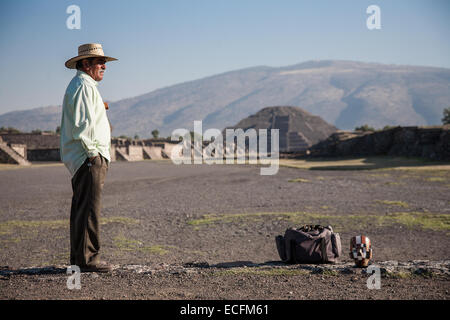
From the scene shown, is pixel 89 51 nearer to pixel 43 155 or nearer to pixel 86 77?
pixel 86 77

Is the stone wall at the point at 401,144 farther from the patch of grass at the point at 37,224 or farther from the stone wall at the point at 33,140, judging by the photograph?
the stone wall at the point at 33,140

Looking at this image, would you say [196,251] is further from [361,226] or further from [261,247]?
[361,226]

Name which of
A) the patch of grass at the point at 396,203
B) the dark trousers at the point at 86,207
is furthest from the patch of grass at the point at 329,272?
the patch of grass at the point at 396,203

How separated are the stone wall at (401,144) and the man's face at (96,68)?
30.9 metres

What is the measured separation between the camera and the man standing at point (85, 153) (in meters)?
4.56

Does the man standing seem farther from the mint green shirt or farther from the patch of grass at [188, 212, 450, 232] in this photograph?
the patch of grass at [188, 212, 450, 232]

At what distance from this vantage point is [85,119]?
4570 mm

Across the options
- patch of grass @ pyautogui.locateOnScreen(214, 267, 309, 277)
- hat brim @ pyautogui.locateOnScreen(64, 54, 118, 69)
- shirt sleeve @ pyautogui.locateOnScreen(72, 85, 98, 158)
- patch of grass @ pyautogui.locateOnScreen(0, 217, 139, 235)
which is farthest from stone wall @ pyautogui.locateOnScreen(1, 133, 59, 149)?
patch of grass @ pyautogui.locateOnScreen(214, 267, 309, 277)

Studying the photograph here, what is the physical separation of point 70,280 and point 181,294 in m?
1.22

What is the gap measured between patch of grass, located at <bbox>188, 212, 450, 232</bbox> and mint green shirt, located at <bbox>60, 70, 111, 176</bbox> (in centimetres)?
485

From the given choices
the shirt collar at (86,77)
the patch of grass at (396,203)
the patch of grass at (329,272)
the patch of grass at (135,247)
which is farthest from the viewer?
the patch of grass at (396,203)

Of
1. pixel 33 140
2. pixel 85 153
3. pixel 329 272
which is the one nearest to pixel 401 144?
pixel 33 140

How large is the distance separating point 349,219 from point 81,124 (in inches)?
262
